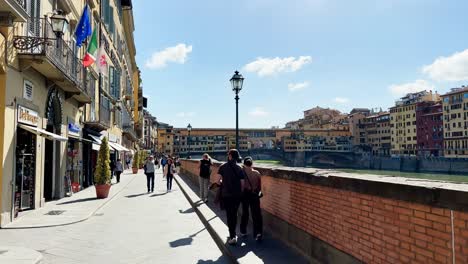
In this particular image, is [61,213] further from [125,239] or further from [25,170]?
[125,239]

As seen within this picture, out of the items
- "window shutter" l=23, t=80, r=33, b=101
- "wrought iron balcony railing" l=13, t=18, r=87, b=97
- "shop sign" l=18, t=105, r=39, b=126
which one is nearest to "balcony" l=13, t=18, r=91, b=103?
"wrought iron balcony railing" l=13, t=18, r=87, b=97

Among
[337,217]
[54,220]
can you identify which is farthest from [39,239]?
[337,217]

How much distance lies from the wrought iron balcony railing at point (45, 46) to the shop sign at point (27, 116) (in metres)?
1.53

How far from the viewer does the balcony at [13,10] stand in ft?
29.2

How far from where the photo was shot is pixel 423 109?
109875 millimetres

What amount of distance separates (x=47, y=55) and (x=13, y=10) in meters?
2.41

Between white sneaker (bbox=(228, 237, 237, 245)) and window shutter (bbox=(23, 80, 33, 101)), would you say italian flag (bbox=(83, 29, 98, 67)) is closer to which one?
window shutter (bbox=(23, 80, 33, 101))

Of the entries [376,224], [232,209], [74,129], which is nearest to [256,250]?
[232,209]

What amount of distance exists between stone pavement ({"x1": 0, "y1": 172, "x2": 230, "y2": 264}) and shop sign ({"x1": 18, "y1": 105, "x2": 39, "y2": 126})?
333 cm

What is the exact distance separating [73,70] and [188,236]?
32.4 feet

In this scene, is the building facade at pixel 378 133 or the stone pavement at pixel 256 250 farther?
the building facade at pixel 378 133

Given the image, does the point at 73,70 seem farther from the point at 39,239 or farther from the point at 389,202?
the point at 389,202

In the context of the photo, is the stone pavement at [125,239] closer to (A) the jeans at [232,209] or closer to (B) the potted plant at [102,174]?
(A) the jeans at [232,209]

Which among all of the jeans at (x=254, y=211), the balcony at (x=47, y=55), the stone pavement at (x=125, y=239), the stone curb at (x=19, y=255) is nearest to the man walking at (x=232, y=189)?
the jeans at (x=254, y=211)
